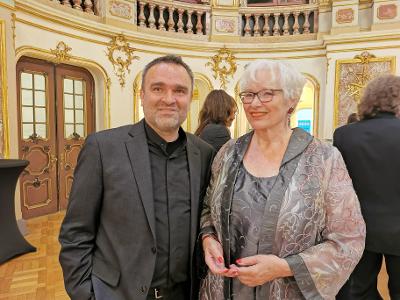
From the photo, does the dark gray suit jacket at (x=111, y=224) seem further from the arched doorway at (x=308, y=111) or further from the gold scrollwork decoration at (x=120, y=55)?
the arched doorway at (x=308, y=111)

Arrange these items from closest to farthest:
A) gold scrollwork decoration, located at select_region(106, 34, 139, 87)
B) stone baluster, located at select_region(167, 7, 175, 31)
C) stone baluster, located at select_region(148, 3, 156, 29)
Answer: gold scrollwork decoration, located at select_region(106, 34, 139, 87) < stone baluster, located at select_region(148, 3, 156, 29) < stone baluster, located at select_region(167, 7, 175, 31)

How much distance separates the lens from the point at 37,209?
5.95m

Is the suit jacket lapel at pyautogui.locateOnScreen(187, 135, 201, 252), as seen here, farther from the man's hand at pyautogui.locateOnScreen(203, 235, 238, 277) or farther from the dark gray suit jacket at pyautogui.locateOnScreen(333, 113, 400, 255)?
the dark gray suit jacket at pyautogui.locateOnScreen(333, 113, 400, 255)

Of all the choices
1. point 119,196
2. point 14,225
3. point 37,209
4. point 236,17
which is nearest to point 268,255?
point 119,196

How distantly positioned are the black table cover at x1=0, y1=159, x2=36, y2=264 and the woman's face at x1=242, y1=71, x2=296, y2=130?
147 centimetres

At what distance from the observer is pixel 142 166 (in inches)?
60.3

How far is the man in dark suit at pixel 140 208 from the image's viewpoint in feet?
4.88

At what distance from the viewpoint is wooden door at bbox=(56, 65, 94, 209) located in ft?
20.6

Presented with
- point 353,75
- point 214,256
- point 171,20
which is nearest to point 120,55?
point 171,20

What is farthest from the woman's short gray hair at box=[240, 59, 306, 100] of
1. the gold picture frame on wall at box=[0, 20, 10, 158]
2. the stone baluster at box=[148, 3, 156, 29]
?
the stone baluster at box=[148, 3, 156, 29]

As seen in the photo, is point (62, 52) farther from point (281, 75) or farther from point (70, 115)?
point (281, 75)

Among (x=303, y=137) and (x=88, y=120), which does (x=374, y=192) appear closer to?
(x=303, y=137)

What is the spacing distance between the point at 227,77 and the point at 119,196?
279 inches

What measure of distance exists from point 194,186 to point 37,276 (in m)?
3.03
